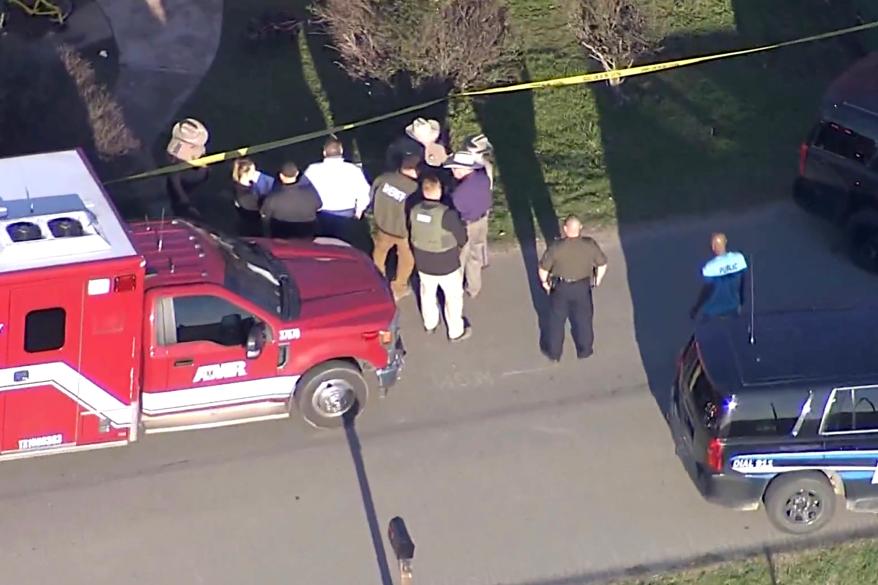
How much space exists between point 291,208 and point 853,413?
554cm

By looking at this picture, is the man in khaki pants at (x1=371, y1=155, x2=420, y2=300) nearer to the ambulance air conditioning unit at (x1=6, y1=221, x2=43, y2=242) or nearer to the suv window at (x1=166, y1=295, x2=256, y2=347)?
the suv window at (x1=166, y1=295, x2=256, y2=347)

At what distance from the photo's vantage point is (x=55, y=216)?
1225 centimetres

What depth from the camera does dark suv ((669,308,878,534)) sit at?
39.4 feet

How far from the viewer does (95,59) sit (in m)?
19.4

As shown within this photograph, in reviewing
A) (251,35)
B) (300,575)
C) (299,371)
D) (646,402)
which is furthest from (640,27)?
(300,575)

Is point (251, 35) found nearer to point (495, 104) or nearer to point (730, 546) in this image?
point (495, 104)

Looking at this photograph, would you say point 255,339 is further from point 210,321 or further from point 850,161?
point 850,161

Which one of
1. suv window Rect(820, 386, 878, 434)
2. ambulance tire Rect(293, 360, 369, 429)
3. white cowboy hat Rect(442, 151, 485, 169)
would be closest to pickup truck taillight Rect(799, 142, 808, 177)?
white cowboy hat Rect(442, 151, 485, 169)

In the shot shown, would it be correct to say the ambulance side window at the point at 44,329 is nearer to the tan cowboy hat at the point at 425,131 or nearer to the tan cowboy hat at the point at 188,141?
the tan cowboy hat at the point at 188,141

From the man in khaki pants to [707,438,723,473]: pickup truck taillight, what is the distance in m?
3.88

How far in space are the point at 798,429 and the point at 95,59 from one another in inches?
434

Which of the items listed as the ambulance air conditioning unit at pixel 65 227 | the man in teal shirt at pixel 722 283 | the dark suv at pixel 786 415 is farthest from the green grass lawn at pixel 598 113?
the ambulance air conditioning unit at pixel 65 227

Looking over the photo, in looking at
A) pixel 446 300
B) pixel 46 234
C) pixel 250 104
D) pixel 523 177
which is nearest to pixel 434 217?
pixel 446 300

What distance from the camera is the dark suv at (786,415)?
473 inches
